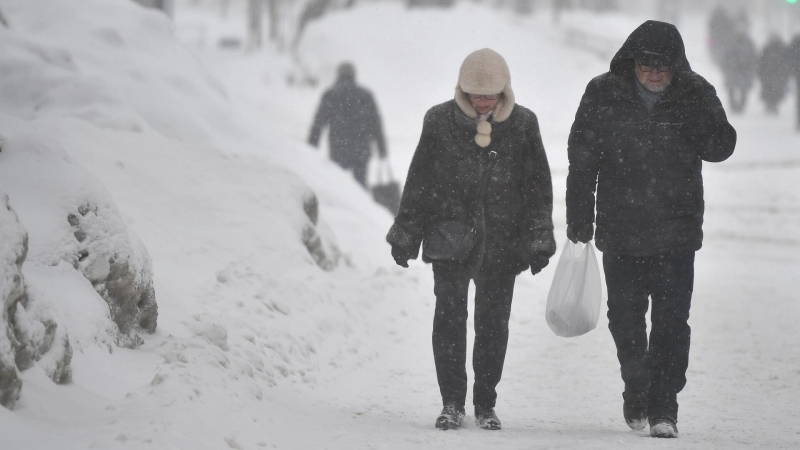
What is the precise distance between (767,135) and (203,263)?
61.4 ft

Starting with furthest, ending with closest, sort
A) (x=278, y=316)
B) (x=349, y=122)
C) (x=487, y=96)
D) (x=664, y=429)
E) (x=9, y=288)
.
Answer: (x=349, y=122)
(x=278, y=316)
(x=487, y=96)
(x=664, y=429)
(x=9, y=288)

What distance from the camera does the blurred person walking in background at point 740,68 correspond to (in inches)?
1048

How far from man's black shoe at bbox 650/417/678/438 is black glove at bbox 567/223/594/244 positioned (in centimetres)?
92

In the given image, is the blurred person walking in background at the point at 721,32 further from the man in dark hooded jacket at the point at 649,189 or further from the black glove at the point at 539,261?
the black glove at the point at 539,261

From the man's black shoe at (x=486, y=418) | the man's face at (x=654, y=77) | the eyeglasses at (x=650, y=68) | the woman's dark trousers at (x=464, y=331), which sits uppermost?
the eyeglasses at (x=650, y=68)

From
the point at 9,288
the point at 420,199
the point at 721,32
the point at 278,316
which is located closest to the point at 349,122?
the point at 278,316

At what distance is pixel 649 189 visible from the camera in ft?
16.2

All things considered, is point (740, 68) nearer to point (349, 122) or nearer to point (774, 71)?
point (774, 71)

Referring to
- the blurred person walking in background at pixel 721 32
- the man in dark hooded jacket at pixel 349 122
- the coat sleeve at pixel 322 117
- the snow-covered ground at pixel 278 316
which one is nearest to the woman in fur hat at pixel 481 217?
the snow-covered ground at pixel 278 316

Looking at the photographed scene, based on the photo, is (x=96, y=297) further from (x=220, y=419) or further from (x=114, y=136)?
(x=114, y=136)

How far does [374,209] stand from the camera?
11.9 m

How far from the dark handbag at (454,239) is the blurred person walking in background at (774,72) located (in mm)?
20544

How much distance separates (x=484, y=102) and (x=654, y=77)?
795mm

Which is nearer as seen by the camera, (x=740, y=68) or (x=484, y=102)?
(x=484, y=102)
